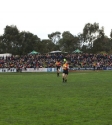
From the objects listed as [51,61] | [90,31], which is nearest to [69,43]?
[90,31]

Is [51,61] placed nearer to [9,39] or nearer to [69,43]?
[9,39]

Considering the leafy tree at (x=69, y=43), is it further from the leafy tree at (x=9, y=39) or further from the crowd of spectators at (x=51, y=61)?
the crowd of spectators at (x=51, y=61)

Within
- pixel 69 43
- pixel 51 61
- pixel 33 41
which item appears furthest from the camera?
pixel 69 43

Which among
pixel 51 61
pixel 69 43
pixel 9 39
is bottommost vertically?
pixel 51 61

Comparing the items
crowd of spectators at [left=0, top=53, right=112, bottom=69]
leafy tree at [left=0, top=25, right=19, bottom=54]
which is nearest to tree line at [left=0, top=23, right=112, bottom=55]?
leafy tree at [left=0, top=25, right=19, bottom=54]

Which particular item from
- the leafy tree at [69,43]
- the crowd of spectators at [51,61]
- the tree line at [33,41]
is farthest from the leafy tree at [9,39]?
the crowd of spectators at [51,61]

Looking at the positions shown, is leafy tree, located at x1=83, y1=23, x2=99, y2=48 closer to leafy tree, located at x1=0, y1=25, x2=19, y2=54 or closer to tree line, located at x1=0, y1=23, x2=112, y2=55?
tree line, located at x1=0, y1=23, x2=112, y2=55

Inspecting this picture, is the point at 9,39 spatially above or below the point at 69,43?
above

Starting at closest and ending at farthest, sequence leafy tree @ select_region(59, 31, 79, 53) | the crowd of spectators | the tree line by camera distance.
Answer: the crowd of spectators < the tree line < leafy tree @ select_region(59, 31, 79, 53)

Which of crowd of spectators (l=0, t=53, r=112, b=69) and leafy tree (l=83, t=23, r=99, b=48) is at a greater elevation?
leafy tree (l=83, t=23, r=99, b=48)

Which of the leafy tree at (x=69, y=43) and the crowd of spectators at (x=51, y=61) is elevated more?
the leafy tree at (x=69, y=43)

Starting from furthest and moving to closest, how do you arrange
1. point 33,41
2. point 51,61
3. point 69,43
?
point 69,43, point 33,41, point 51,61

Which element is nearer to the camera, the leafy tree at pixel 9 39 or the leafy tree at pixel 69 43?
the leafy tree at pixel 9 39

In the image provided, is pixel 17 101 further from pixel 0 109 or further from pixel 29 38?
pixel 29 38
